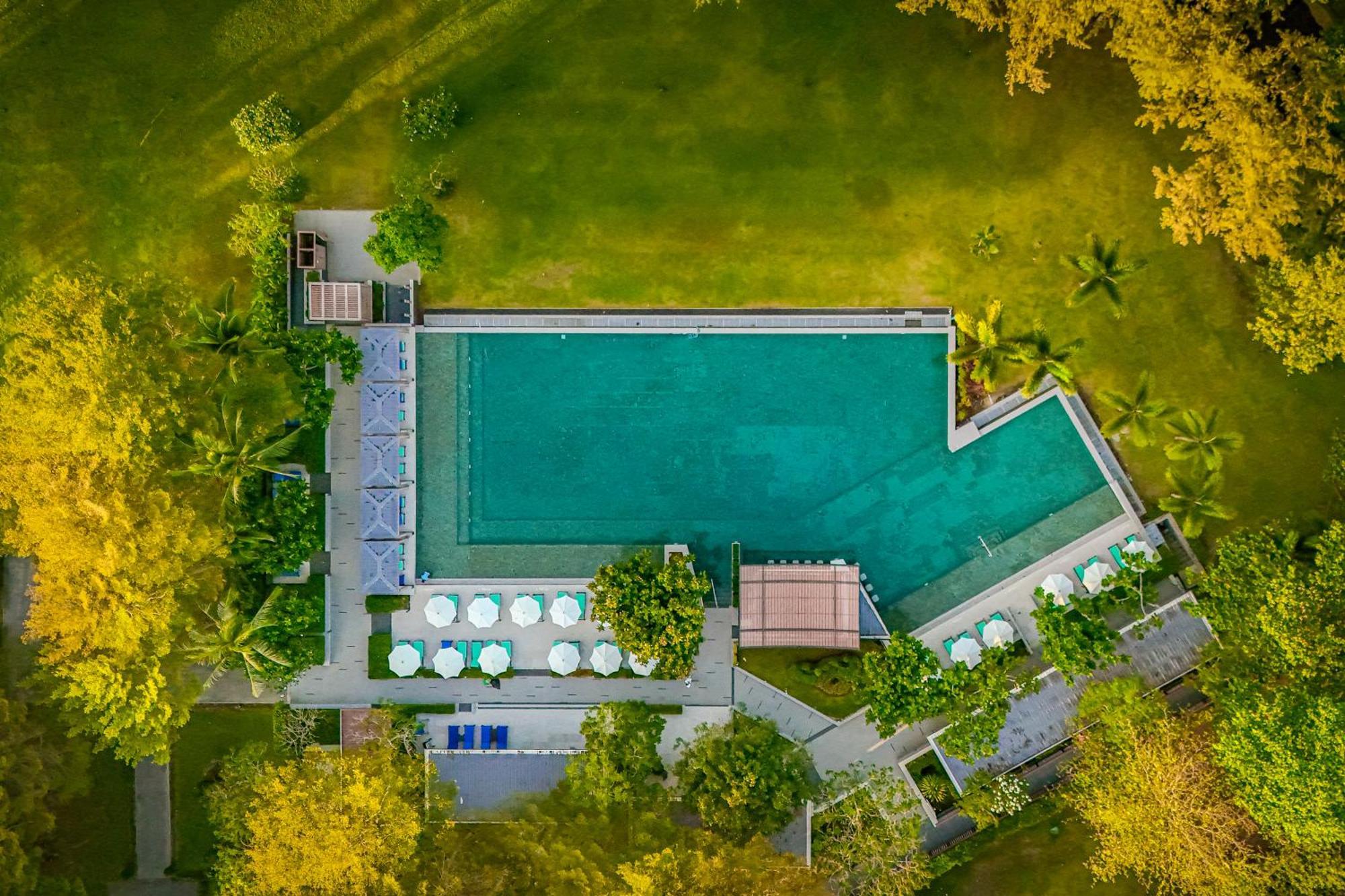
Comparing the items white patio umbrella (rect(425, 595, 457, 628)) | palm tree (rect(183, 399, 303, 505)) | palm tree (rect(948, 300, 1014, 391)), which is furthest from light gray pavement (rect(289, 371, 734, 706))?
palm tree (rect(948, 300, 1014, 391))

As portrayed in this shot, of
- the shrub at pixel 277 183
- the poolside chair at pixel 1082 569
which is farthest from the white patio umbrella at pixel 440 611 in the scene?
the poolside chair at pixel 1082 569

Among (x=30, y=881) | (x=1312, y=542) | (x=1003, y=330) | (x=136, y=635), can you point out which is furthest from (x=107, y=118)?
(x=1312, y=542)

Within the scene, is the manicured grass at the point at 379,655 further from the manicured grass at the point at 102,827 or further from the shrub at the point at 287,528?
the manicured grass at the point at 102,827

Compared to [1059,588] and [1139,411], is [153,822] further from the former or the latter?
[1139,411]

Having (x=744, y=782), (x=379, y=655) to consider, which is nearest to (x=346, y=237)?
(x=379, y=655)

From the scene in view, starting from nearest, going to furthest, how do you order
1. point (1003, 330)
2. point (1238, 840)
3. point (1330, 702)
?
point (1330, 702), point (1238, 840), point (1003, 330)

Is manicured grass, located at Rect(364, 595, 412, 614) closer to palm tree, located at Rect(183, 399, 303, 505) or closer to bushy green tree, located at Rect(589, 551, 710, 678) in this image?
palm tree, located at Rect(183, 399, 303, 505)

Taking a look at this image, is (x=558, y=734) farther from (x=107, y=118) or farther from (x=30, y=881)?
(x=107, y=118)
